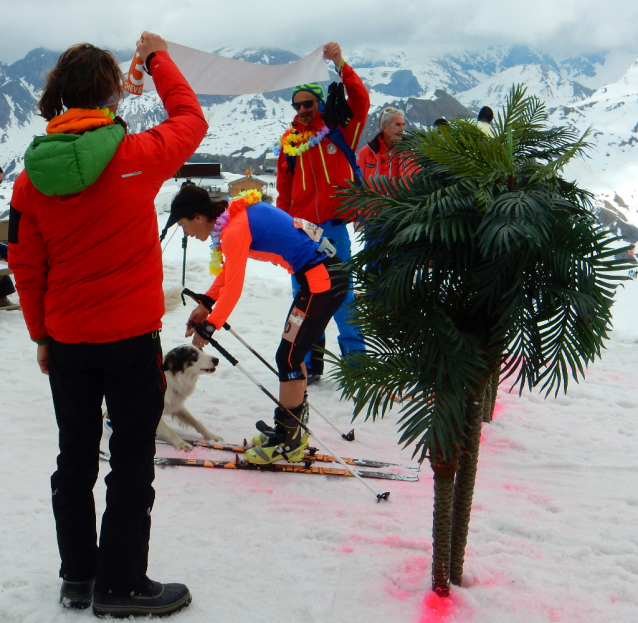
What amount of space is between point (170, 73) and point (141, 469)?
5.33 feet

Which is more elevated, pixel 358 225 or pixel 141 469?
pixel 358 225

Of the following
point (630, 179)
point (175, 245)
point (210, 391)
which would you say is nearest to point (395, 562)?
point (210, 391)

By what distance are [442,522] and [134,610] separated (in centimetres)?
131

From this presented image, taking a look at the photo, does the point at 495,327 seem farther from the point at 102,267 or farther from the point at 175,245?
the point at 175,245

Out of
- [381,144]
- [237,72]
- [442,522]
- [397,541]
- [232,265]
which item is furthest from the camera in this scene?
[381,144]

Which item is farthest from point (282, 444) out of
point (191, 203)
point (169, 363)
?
point (191, 203)

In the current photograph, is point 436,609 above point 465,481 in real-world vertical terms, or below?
below

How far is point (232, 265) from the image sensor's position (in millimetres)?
3553

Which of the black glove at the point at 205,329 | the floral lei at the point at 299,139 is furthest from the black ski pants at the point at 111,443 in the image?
the floral lei at the point at 299,139

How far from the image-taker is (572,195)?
2.15m

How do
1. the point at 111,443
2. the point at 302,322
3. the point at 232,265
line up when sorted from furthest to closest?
the point at 302,322, the point at 232,265, the point at 111,443

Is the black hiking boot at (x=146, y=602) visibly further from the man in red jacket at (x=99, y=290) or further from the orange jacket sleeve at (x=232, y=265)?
the orange jacket sleeve at (x=232, y=265)

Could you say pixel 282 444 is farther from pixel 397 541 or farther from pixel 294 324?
pixel 397 541

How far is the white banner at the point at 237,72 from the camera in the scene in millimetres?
5262
